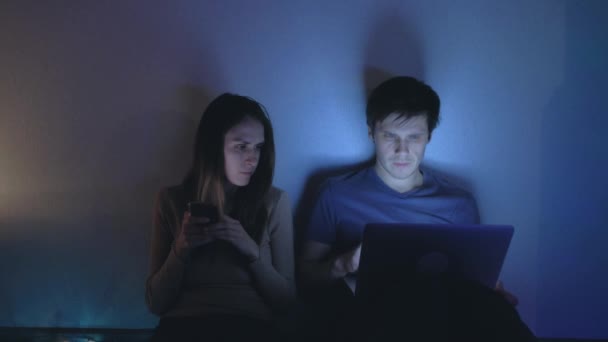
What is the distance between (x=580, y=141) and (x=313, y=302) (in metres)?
1.36

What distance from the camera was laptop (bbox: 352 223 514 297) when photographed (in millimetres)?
896

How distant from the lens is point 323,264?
53.9 inches

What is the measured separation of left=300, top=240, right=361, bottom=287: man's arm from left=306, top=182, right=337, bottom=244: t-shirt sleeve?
0.09ft

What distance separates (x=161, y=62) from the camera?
1535 millimetres

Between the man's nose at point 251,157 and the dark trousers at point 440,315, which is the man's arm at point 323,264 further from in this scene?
the man's nose at point 251,157

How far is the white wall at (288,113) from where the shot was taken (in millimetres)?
1515

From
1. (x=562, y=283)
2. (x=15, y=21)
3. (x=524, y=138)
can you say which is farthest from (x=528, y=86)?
(x=15, y=21)

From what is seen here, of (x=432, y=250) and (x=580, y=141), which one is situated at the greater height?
(x=580, y=141)

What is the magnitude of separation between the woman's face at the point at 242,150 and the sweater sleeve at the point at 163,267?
0.92 feet

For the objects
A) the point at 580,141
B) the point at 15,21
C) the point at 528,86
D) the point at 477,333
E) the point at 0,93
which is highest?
the point at 15,21

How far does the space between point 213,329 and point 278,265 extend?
1.04 ft

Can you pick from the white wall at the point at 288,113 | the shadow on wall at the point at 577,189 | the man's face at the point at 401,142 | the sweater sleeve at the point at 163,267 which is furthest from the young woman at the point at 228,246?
the shadow on wall at the point at 577,189

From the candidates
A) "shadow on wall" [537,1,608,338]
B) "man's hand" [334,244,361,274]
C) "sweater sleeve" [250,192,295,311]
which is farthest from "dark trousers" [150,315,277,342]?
"shadow on wall" [537,1,608,338]

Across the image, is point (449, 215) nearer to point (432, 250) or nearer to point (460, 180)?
point (460, 180)
